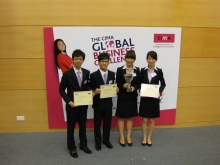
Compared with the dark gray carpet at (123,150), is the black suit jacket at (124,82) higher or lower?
higher

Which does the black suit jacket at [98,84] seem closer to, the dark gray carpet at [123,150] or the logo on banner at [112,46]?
the logo on banner at [112,46]

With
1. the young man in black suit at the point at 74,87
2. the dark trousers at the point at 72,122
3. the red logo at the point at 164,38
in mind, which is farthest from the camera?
the red logo at the point at 164,38

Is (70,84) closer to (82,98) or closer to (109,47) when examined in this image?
(82,98)

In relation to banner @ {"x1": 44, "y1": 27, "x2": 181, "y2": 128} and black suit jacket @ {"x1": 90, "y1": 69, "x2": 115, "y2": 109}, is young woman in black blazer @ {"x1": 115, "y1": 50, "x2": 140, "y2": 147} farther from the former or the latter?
banner @ {"x1": 44, "y1": 27, "x2": 181, "y2": 128}

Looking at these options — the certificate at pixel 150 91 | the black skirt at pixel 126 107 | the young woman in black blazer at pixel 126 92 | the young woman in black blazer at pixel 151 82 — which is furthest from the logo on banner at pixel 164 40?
the black skirt at pixel 126 107

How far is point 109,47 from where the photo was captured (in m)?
3.63

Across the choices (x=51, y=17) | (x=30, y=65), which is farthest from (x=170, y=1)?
(x=30, y=65)

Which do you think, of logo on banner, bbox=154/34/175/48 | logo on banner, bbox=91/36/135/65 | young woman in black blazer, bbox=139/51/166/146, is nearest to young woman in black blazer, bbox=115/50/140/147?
young woman in black blazer, bbox=139/51/166/146

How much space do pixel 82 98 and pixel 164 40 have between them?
1811 mm

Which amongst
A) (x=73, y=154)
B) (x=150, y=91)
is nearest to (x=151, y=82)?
(x=150, y=91)

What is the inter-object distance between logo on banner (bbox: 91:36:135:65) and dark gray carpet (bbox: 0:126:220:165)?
1.36 meters

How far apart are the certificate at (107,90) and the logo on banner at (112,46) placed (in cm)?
71

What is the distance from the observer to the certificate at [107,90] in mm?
3030

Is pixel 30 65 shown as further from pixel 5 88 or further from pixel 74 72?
pixel 74 72
